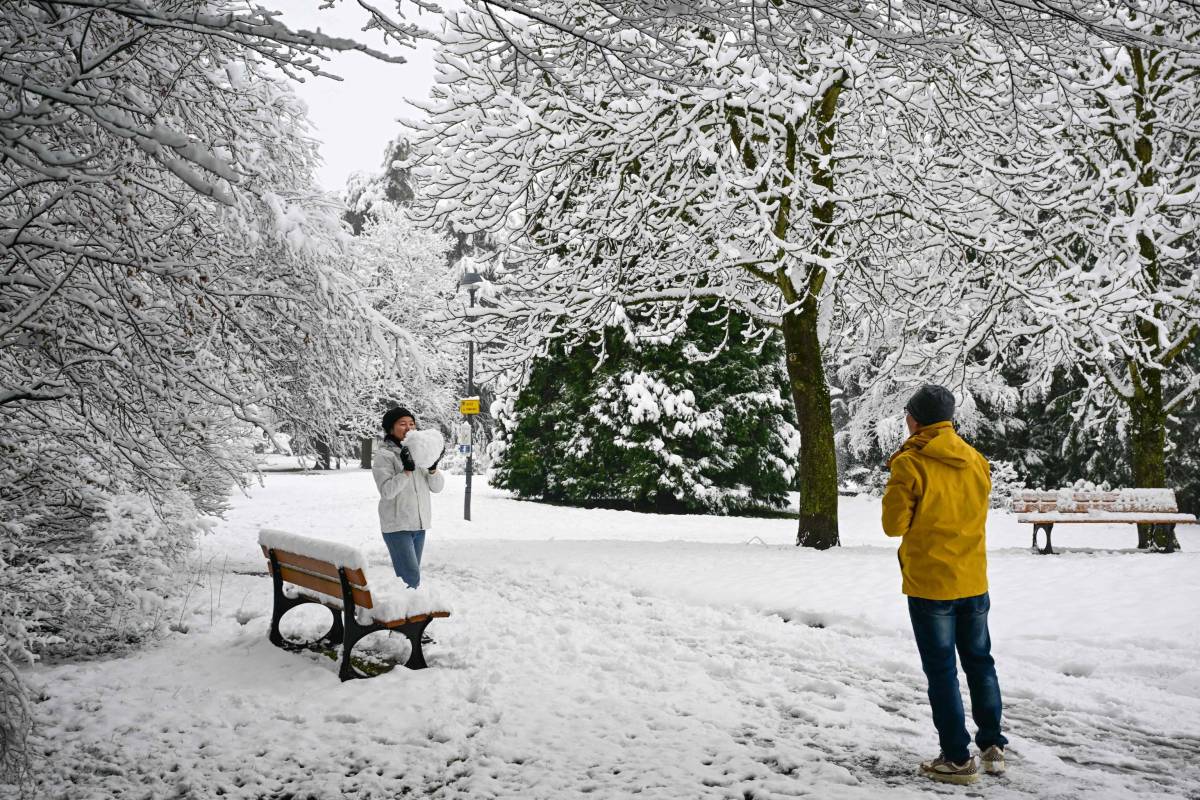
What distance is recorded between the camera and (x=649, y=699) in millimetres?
5398

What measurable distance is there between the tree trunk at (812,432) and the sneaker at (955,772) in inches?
325

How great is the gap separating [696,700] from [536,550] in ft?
25.1

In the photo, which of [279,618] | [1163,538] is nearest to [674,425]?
[1163,538]

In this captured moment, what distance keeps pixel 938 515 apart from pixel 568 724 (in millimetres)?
2253

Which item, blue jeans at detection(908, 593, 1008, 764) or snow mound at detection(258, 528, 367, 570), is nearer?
blue jeans at detection(908, 593, 1008, 764)

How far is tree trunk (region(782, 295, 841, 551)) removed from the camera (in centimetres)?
1234

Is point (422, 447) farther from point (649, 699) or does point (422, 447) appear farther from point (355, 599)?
point (649, 699)

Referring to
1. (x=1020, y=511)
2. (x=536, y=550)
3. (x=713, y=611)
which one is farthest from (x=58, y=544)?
(x=1020, y=511)

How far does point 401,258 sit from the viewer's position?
131 feet

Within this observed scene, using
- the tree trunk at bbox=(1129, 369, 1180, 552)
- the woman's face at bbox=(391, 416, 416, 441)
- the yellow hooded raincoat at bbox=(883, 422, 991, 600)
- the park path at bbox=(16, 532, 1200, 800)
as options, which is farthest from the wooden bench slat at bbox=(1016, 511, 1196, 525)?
the yellow hooded raincoat at bbox=(883, 422, 991, 600)

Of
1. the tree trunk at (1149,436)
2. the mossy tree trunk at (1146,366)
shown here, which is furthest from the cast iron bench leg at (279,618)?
the tree trunk at (1149,436)

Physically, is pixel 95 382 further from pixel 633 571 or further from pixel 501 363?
pixel 501 363

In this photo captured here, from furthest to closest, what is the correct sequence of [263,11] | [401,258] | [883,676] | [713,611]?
[401,258] < [713,611] < [883,676] < [263,11]

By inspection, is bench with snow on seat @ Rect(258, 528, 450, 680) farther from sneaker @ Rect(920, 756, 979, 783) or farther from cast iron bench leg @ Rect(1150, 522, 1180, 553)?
cast iron bench leg @ Rect(1150, 522, 1180, 553)
